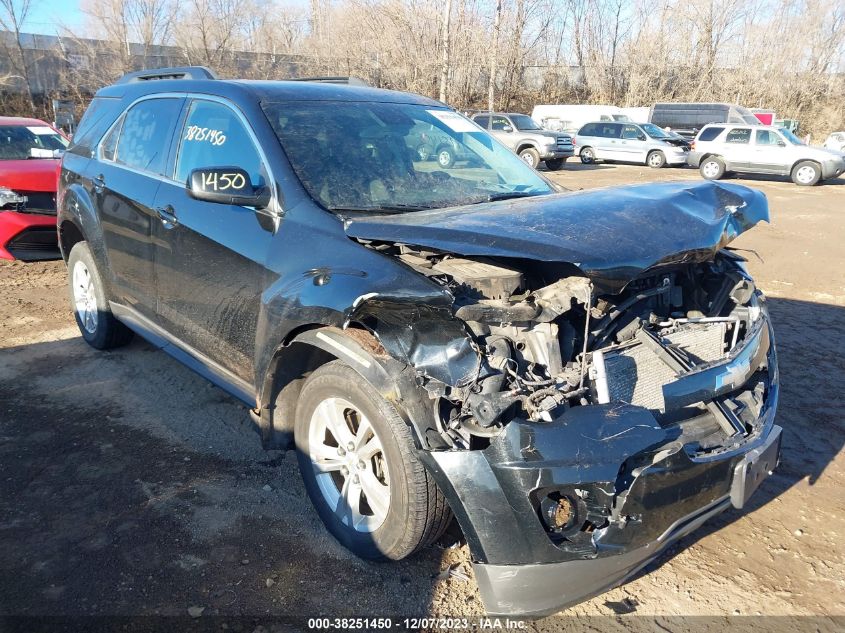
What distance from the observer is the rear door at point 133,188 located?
4.05m

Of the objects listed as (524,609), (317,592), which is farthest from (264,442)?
(524,609)

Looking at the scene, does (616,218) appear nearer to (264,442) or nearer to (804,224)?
(264,442)

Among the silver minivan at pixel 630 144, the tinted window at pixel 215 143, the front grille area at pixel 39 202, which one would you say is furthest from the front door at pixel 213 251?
the silver minivan at pixel 630 144

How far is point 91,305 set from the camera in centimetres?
523

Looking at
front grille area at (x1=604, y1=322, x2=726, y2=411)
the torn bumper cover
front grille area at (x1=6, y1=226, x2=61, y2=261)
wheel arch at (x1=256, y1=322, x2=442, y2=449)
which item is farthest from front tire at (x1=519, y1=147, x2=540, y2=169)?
the torn bumper cover

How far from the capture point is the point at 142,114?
14.5ft

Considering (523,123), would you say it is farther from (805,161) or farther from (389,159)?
(389,159)

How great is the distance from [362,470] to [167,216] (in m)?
1.96

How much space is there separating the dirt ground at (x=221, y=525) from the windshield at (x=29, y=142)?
420cm

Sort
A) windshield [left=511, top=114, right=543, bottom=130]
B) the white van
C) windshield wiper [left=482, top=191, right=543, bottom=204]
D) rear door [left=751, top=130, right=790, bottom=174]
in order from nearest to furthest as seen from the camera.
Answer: windshield wiper [left=482, top=191, right=543, bottom=204] → rear door [left=751, top=130, right=790, bottom=174] → windshield [left=511, top=114, right=543, bottom=130] → the white van

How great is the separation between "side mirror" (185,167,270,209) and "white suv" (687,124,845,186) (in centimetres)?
2092

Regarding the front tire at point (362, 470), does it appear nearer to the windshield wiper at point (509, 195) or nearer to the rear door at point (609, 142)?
the windshield wiper at point (509, 195)

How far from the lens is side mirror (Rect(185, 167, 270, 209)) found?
309 cm

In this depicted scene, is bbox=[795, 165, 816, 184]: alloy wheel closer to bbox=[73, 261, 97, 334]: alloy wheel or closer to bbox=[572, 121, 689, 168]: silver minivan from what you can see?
bbox=[572, 121, 689, 168]: silver minivan
